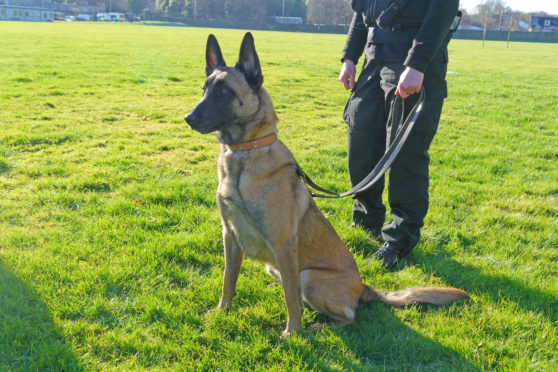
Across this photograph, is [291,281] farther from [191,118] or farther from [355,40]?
[355,40]

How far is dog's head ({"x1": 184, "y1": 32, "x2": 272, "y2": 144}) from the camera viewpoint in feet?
9.17

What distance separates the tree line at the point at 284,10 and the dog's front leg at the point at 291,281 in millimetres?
99783

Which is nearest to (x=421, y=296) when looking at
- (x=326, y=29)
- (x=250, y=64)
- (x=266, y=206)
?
(x=266, y=206)

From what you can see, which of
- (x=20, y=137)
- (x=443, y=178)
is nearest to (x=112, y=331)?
(x=443, y=178)

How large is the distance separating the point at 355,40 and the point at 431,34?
1139mm

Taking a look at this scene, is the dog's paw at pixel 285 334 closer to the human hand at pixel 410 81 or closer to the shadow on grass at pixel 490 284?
the shadow on grass at pixel 490 284

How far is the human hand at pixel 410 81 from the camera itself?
322 centimetres

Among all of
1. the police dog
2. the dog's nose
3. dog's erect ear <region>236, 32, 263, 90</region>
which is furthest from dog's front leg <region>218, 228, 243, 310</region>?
dog's erect ear <region>236, 32, 263, 90</region>

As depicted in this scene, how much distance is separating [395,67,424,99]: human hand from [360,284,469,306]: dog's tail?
1545 mm

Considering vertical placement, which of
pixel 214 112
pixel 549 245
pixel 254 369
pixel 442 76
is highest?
pixel 442 76

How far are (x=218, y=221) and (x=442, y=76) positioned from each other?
2630mm

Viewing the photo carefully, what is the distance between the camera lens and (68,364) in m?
2.58

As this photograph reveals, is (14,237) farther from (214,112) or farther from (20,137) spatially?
(20,137)

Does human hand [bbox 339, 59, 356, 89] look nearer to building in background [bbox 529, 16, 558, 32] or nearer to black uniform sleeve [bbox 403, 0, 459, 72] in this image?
black uniform sleeve [bbox 403, 0, 459, 72]
